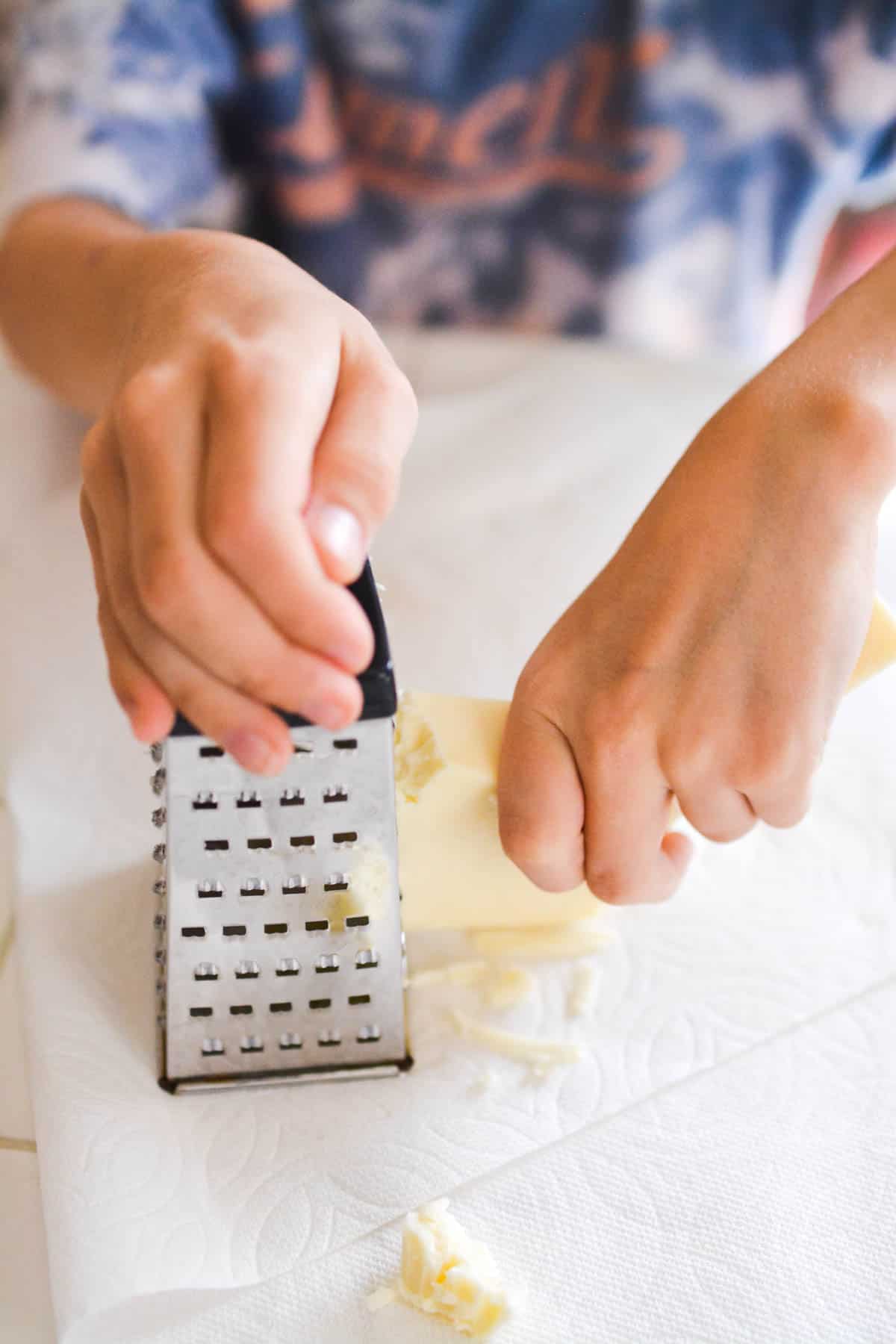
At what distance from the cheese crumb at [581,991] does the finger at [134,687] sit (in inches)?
10.4

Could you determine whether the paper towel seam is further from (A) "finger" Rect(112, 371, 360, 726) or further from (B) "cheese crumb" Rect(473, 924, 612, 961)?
(A) "finger" Rect(112, 371, 360, 726)

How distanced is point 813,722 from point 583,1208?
232 millimetres

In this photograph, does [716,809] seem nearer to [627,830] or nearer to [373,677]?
[627,830]

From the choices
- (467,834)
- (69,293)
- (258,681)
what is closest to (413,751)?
(467,834)

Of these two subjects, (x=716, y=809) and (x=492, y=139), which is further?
(x=492, y=139)

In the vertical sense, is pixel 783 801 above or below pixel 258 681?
below

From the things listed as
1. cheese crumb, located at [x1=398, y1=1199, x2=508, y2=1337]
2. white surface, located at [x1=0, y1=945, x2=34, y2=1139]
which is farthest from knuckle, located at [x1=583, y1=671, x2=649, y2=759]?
white surface, located at [x1=0, y1=945, x2=34, y2=1139]

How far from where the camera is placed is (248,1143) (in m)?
0.54

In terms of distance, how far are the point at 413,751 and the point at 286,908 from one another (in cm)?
9

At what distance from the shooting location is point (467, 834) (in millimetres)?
570

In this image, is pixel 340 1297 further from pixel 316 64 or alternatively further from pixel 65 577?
pixel 316 64

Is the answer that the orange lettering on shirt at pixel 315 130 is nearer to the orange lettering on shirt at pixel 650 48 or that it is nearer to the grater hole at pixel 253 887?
the orange lettering on shirt at pixel 650 48

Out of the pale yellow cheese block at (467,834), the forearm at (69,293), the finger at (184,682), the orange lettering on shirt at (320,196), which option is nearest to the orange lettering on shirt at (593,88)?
the orange lettering on shirt at (320,196)

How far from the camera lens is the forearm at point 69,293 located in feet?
2.14
